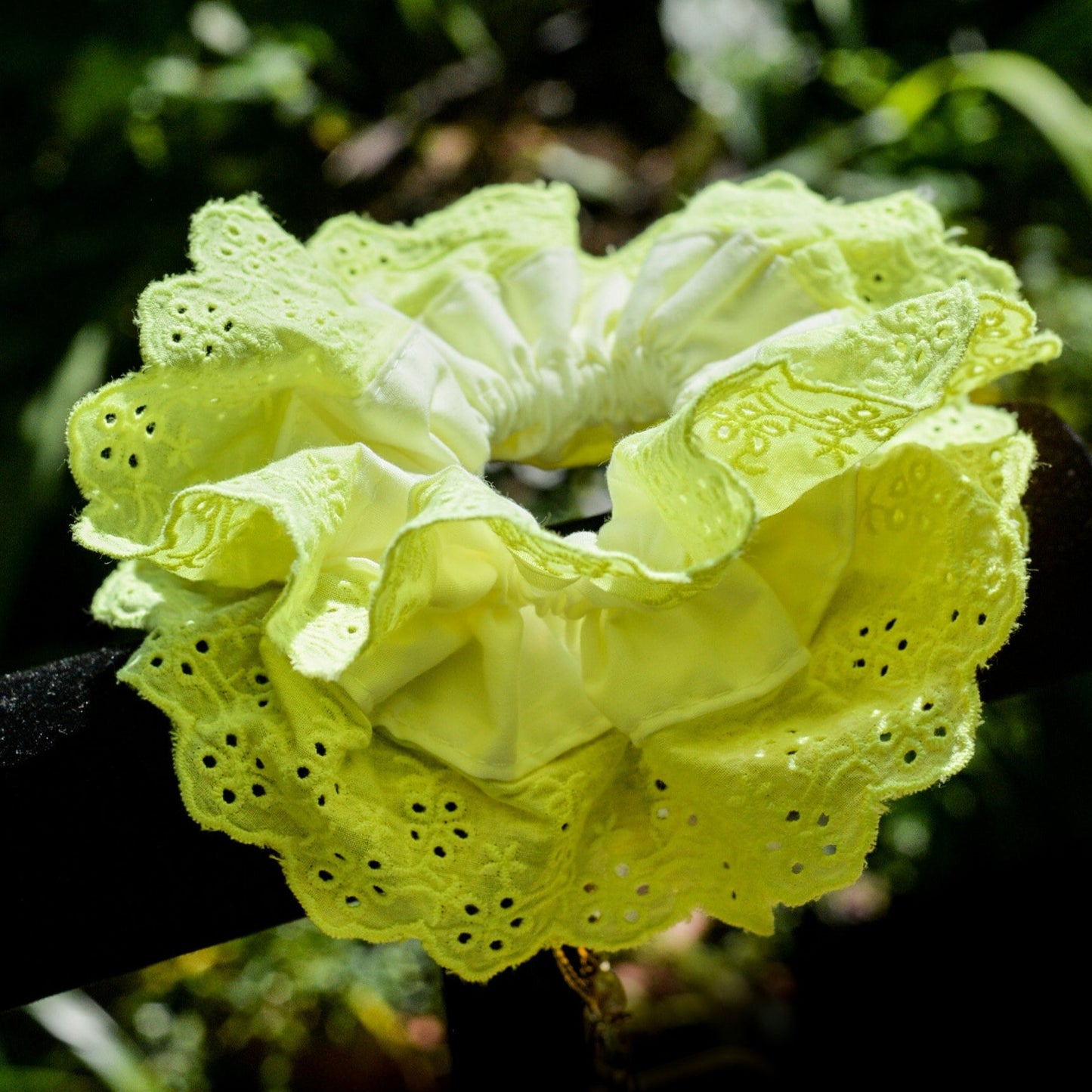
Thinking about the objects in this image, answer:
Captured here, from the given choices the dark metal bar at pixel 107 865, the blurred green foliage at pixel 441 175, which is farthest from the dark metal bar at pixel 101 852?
the blurred green foliage at pixel 441 175

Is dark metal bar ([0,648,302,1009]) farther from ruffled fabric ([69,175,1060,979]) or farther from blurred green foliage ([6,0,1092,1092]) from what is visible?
blurred green foliage ([6,0,1092,1092])

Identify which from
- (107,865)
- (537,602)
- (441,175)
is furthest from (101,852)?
(441,175)

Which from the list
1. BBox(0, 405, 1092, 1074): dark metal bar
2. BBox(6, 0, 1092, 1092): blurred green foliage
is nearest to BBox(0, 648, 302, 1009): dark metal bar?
BBox(0, 405, 1092, 1074): dark metal bar

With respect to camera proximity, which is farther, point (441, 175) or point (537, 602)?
point (441, 175)

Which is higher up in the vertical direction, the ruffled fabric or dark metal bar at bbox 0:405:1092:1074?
the ruffled fabric

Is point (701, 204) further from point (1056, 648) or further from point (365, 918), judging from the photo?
point (365, 918)

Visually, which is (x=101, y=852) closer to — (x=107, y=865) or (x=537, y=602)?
(x=107, y=865)
